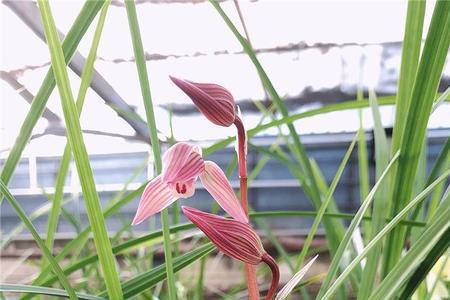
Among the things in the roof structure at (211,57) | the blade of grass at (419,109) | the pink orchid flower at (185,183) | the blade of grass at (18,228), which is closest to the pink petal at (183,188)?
the pink orchid flower at (185,183)

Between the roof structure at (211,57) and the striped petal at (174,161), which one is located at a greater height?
the roof structure at (211,57)

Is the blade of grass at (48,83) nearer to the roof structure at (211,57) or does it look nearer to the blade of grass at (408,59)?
the blade of grass at (408,59)

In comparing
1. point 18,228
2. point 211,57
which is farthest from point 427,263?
point 211,57

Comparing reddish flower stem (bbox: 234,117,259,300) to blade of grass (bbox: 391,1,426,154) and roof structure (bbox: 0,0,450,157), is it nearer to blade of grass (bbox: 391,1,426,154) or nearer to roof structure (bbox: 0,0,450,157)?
blade of grass (bbox: 391,1,426,154)

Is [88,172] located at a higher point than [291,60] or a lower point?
lower

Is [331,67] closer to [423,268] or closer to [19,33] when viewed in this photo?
[19,33]

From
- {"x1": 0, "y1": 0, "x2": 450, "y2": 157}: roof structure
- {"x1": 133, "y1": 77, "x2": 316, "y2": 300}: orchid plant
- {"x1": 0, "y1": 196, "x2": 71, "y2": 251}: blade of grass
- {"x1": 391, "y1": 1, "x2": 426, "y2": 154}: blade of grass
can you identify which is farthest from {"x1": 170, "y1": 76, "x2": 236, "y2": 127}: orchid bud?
{"x1": 0, "y1": 0, "x2": 450, "y2": 157}: roof structure

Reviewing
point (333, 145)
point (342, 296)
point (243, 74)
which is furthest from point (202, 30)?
point (342, 296)
